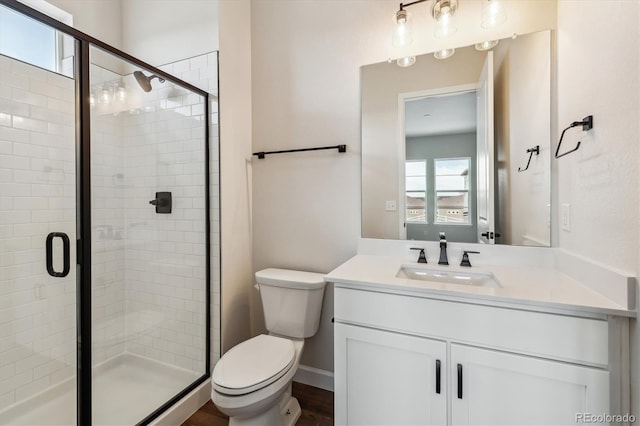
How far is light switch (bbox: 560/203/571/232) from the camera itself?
124 cm

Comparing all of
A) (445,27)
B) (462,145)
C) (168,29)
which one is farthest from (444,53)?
(168,29)

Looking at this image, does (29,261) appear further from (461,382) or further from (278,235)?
(461,382)

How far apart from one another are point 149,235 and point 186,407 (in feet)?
3.52

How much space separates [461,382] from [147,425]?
1514mm

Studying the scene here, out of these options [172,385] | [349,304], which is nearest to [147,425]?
[172,385]

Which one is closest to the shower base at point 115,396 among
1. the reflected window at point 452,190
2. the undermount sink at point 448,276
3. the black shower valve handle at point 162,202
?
the black shower valve handle at point 162,202

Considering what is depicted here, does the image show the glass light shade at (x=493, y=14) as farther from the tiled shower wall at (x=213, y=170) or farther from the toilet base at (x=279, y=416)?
the toilet base at (x=279, y=416)

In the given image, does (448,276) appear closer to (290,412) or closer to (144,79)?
(290,412)

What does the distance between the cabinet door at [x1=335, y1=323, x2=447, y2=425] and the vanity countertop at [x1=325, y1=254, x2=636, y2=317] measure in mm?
199

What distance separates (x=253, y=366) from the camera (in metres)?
1.34

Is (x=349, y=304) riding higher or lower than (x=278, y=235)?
lower

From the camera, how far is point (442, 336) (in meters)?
1.09

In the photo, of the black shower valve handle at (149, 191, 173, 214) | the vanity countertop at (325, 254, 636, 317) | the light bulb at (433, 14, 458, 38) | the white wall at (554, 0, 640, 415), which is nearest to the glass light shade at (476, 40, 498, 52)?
the light bulb at (433, 14, 458, 38)

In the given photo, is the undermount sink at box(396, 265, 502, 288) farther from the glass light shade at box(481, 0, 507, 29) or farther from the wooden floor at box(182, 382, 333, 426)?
the glass light shade at box(481, 0, 507, 29)
